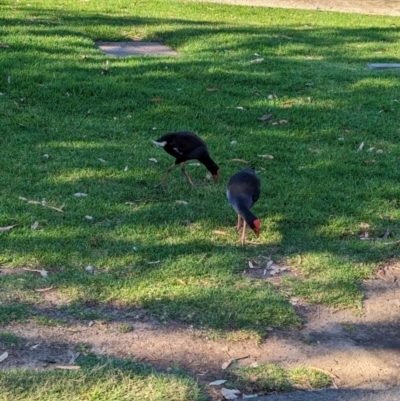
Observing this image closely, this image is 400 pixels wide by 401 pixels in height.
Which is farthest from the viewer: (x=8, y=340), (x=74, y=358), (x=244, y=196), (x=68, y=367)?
(x=244, y=196)

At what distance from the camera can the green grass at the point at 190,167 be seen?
16.6ft

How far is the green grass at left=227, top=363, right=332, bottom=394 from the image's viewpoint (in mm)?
4035

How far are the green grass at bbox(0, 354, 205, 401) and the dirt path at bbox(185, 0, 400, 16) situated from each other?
12292 mm

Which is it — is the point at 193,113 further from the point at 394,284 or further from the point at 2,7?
the point at 2,7

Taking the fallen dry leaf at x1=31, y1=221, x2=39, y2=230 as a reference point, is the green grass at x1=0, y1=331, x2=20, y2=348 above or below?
below

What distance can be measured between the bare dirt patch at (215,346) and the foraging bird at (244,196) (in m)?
0.90

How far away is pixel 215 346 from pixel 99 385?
0.77 m

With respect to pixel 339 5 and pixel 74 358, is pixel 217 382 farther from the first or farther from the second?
pixel 339 5

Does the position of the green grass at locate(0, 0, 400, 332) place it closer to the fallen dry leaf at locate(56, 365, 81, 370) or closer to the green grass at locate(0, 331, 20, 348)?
the green grass at locate(0, 331, 20, 348)

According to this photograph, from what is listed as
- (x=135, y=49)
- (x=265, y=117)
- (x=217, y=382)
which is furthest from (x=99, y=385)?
(x=135, y=49)

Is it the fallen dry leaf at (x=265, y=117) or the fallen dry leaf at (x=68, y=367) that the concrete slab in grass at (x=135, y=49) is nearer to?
the fallen dry leaf at (x=265, y=117)

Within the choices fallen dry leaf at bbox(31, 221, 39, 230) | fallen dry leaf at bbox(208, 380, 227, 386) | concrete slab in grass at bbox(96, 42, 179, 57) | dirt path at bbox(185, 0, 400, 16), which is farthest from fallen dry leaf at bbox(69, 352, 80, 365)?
dirt path at bbox(185, 0, 400, 16)

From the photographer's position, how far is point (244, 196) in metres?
5.67

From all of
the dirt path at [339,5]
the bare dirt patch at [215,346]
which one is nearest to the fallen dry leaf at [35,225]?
the bare dirt patch at [215,346]
